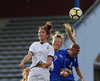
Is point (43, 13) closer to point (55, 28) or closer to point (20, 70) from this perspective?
point (55, 28)

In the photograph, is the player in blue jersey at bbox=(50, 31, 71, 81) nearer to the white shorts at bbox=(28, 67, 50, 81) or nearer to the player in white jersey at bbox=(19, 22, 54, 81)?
the player in white jersey at bbox=(19, 22, 54, 81)

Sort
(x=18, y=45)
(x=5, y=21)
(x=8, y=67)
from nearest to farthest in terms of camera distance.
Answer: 1. (x=8, y=67)
2. (x=18, y=45)
3. (x=5, y=21)

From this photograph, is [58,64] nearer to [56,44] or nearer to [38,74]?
[56,44]

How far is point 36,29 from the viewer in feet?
55.8

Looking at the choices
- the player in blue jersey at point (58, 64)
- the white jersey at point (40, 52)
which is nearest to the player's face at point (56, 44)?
the player in blue jersey at point (58, 64)

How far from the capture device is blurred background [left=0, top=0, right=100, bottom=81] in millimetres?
12984

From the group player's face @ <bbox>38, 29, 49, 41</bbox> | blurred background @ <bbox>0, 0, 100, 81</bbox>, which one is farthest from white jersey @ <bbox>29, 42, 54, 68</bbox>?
blurred background @ <bbox>0, 0, 100, 81</bbox>

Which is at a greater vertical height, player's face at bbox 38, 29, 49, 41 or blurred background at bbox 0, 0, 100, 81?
blurred background at bbox 0, 0, 100, 81

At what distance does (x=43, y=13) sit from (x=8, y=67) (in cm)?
674

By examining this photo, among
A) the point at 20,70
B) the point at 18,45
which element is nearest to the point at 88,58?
the point at 20,70

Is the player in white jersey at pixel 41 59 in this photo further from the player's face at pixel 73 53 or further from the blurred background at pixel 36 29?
the blurred background at pixel 36 29

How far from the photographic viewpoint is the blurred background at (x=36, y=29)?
12984mm

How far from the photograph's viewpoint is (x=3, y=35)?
1684cm

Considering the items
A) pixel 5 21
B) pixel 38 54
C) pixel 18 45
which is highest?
pixel 5 21
